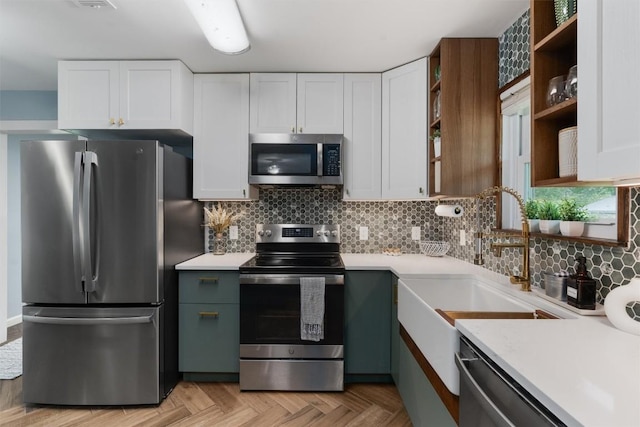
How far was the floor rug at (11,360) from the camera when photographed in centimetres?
235

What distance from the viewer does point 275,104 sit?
8.10 feet

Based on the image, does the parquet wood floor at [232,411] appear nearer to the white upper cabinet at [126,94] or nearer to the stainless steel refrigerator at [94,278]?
the stainless steel refrigerator at [94,278]

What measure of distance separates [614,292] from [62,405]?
297cm

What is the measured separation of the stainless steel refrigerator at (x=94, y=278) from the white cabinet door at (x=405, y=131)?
1633 mm

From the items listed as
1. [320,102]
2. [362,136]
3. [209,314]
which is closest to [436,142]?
[362,136]

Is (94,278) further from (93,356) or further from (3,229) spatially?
(3,229)

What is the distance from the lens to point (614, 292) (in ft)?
3.44

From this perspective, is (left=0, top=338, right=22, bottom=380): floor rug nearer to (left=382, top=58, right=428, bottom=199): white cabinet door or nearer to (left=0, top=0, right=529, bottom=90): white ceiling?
(left=0, top=0, right=529, bottom=90): white ceiling

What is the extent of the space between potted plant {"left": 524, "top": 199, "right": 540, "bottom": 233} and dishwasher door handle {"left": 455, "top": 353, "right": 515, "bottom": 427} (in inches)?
37.6

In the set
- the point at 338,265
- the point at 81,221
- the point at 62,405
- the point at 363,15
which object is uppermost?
the point at 363,15

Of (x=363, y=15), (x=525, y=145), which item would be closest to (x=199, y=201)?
(x=363, y=15)

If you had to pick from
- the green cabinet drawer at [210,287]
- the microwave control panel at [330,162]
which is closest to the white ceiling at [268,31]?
the microwave control panel at [330,162]

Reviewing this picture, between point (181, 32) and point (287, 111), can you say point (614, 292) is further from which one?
point (181, 32)

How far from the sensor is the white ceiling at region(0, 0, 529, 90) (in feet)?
5.58
